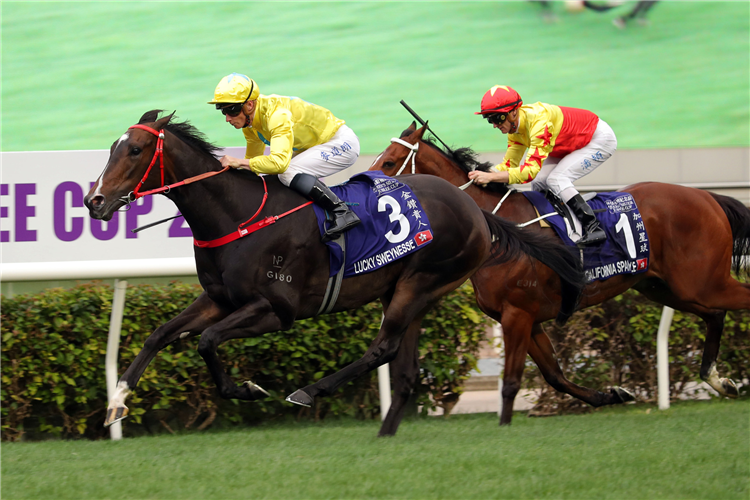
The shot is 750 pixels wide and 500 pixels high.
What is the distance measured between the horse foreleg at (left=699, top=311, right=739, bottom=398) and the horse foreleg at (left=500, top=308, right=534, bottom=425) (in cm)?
120

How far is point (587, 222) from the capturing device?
459 cm

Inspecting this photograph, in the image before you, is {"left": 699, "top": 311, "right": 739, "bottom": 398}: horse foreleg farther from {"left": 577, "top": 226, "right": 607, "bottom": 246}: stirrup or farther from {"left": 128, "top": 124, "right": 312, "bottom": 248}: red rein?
{"left": 128, "top": 124, "right": 312, "bottom": 248}: red rein

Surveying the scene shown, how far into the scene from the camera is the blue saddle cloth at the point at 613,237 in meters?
4.55

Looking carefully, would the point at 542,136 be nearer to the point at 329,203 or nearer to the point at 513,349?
the point at 513,349

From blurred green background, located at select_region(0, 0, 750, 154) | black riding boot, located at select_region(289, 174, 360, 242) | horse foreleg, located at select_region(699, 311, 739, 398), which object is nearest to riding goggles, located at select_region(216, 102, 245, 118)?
black riding boot, located at select_region(289, 174, 360, 242)

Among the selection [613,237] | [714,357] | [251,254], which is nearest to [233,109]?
[251,254]

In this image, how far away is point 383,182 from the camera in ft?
Result: 13.0

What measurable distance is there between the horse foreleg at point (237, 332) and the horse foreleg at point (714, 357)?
2673mm

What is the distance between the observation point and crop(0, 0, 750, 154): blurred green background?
11586 mm

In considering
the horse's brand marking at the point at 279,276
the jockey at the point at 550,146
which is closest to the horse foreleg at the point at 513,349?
the jockey at the point at 550,146

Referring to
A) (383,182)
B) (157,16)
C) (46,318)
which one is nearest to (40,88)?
(157,16)

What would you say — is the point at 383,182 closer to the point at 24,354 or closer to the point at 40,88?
the point at 24,354

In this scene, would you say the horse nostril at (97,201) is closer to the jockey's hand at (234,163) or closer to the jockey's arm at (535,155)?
the jockey's hand at (234,163)

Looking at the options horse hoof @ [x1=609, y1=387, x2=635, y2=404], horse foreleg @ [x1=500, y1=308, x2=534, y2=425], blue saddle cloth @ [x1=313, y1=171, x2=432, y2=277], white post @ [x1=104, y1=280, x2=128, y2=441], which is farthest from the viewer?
horse hoof @ [x1=609, y1=387, x2=635, y2=404]
